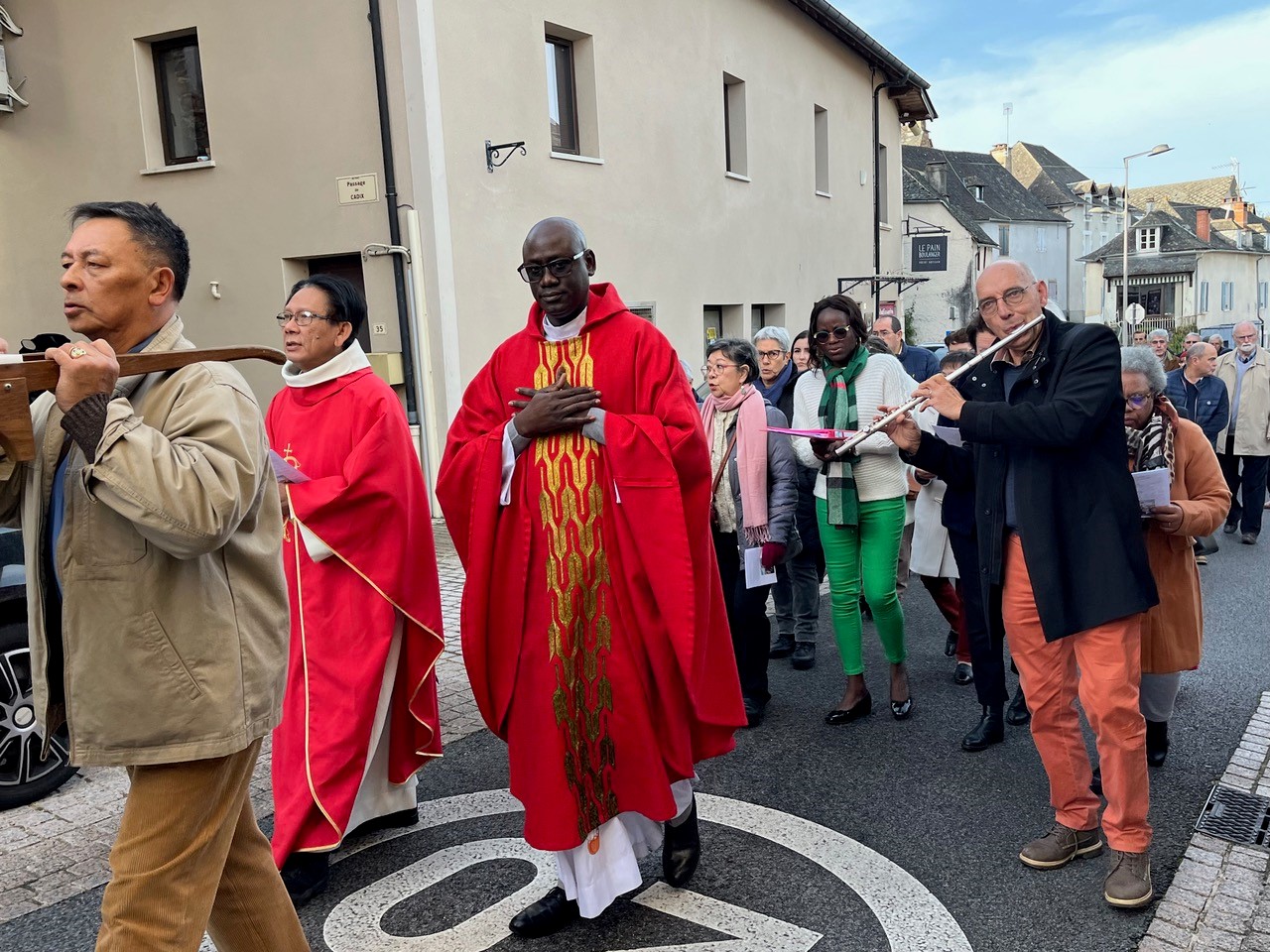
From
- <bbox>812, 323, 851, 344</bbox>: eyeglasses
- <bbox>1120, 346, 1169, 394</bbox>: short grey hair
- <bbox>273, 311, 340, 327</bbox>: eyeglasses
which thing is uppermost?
<bbox>273, 311, 340, 327</bbox>: eyeglasses

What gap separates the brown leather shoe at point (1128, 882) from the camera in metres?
3.33

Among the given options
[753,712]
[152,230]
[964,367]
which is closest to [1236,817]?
[964,367]

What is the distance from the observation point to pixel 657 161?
1405 centimetres

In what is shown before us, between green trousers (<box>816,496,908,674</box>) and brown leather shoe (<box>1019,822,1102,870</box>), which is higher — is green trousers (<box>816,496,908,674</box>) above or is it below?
above

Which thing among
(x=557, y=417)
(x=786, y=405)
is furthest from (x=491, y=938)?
(x=786, y=405)

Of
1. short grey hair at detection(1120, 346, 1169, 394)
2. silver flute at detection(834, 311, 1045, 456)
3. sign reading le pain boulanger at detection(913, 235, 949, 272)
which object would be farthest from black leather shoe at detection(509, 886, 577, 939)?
sign reading le pain boulanger at detection(913, 235, 949, 272)

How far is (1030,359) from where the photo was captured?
360 centimetres

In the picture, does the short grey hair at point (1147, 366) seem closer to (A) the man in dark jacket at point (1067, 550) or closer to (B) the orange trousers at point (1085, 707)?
(A) the man in dark jacket at point (1067, 550)

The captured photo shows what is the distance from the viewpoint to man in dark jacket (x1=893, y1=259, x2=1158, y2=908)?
3408 mm

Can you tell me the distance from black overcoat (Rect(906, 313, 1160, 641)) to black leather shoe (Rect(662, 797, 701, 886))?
1.32 m

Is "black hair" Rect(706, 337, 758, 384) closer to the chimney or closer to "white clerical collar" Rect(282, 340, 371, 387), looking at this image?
"white clerical collar" Rect(282, 340, 371, 387)

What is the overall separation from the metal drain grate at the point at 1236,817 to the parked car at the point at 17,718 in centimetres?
439

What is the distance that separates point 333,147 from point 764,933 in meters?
9.71

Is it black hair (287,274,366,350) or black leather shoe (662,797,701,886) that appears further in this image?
black hair (287,274,366,350)
